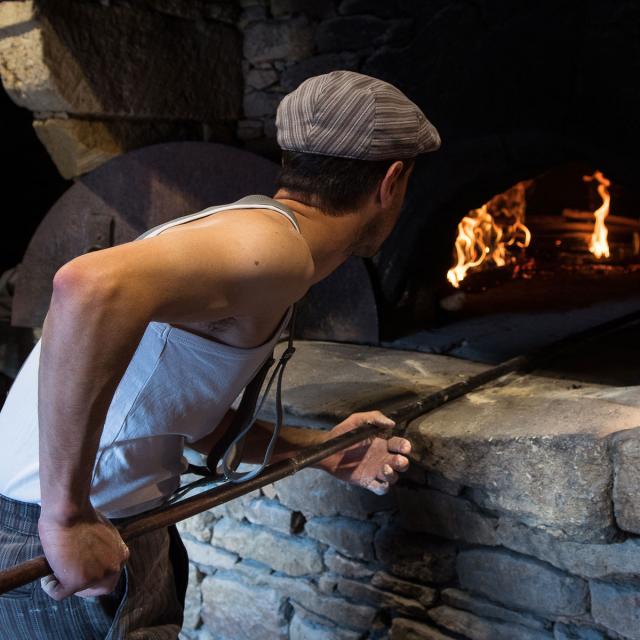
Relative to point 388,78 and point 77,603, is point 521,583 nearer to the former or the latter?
point 77,603

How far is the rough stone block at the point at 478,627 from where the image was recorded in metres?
2.09

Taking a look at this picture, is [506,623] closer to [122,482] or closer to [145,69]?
[122,482]

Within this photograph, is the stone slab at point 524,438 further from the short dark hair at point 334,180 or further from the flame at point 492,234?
the flame at point 492,234

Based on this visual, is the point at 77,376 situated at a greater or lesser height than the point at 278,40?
lesser

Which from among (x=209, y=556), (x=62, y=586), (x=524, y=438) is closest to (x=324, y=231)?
(x=62, y=586)

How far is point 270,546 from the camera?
100 inches

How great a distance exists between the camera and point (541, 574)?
2.04 m

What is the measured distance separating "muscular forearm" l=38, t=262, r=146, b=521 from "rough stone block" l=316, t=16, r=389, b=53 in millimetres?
2436

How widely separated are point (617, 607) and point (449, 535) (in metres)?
0.45

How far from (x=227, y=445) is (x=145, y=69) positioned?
2268 millimetres

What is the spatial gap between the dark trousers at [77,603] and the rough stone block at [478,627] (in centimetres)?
87

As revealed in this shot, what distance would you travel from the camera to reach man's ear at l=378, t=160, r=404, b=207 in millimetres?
1462

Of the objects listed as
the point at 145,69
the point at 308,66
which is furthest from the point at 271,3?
the point at 145,69

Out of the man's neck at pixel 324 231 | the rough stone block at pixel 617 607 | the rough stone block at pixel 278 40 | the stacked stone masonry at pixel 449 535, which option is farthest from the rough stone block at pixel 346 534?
the rough stone block at pixel 278 40
